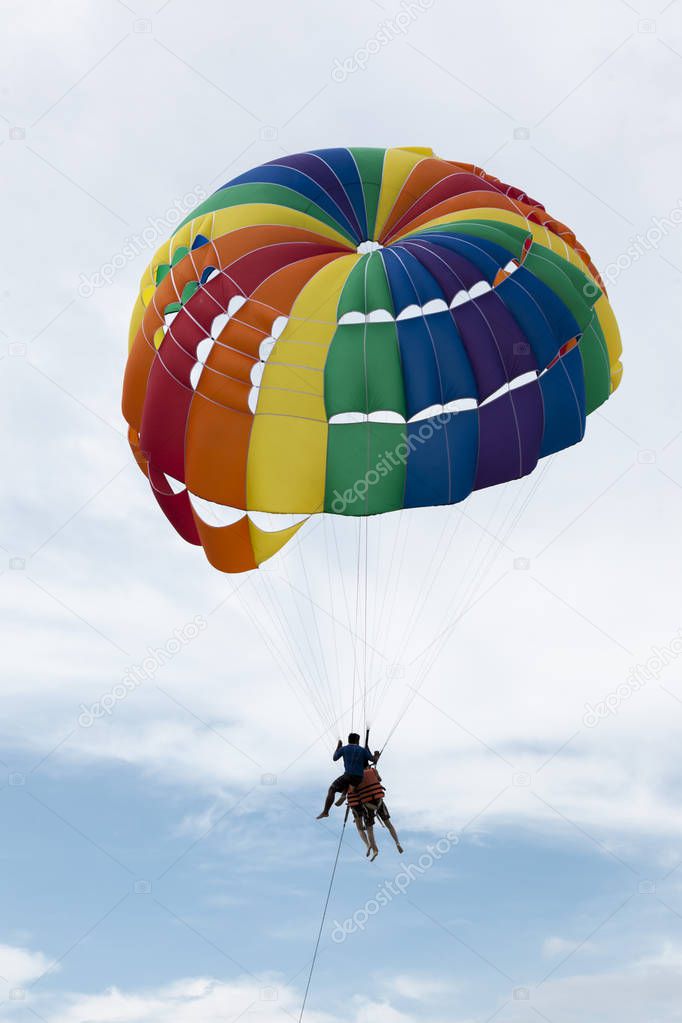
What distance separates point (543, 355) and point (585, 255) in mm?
2752

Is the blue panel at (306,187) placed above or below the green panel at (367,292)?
above

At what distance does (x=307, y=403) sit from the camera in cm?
1712

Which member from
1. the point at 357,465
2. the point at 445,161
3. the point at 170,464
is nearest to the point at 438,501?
the point at 357,465

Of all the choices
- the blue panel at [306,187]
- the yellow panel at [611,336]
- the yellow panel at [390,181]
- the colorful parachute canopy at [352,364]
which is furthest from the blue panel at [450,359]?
the yellow panel at [611,336]

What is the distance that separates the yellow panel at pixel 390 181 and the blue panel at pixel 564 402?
300 centimetres

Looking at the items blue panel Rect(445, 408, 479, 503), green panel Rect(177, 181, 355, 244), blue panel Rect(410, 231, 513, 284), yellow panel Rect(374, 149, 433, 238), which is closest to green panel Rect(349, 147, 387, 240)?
yellow panel Rect(374, 149, 433, 238)

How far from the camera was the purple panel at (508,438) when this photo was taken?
17.4 metres

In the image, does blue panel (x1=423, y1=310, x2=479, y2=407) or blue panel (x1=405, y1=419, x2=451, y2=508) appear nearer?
blue panel (x1=423, y1=310, x2=479, y2=407)

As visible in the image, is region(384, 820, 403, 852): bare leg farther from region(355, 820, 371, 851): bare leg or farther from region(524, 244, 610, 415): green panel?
region(524, 244, 610, 415): green panel

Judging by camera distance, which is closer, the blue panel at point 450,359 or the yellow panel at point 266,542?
the blue panel at point 450,359

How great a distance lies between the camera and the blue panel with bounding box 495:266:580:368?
680 inches

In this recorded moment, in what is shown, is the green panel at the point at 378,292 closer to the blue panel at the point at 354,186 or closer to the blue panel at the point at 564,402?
the blue panel at the point at 354,186

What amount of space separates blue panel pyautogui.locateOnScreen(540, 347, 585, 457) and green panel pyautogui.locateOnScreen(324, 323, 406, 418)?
2.14 metres

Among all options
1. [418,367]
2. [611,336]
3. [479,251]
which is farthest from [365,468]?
[611,336]
